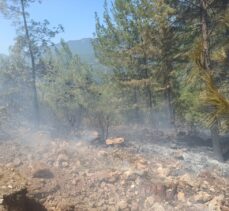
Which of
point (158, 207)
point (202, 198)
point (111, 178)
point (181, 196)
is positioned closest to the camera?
point (158, 207)

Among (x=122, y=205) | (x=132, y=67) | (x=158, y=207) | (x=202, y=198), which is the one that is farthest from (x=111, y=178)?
(x=132, y=67)

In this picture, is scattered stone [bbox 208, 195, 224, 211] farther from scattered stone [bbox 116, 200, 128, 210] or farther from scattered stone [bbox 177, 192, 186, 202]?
scattered stone [bbox 116, 200, 128, 210]

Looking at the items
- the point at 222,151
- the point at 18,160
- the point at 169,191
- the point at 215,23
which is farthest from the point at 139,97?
the point at 169,191

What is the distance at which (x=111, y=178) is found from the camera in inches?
377

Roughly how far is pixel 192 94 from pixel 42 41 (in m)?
10.5

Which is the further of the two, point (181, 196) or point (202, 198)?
point (181, 196)

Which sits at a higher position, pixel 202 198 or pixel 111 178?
pixel 111 178

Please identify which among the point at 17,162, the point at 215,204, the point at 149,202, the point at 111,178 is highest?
the point at 17,162

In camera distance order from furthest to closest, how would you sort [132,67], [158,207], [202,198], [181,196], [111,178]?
1. [132,67]
2. [111,178]
3. [181,196]
4. [202,198]
5. [158,207]

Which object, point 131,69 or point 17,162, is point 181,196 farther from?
point 131,69

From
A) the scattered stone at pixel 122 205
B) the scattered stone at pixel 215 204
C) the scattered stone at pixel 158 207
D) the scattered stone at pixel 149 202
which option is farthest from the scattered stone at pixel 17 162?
the scattered stone at pixel 215 204

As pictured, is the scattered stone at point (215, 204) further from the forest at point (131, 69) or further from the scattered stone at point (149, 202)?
the forest at point (131, 69)

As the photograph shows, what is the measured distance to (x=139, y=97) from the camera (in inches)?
1099

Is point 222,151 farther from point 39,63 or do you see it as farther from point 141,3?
point 39,63
